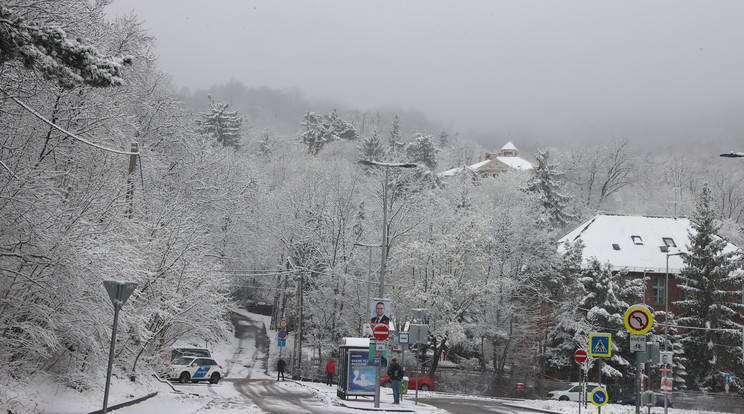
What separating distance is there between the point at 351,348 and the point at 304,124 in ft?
360

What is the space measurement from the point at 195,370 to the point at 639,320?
29465 millimetres

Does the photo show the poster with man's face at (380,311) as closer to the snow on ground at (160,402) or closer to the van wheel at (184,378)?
the snow on ground at (160,402)

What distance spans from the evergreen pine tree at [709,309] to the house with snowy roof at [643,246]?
2854 millimetres

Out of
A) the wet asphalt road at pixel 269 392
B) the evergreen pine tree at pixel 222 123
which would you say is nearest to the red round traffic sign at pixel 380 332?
the wet asphalt road at pixel 269 392

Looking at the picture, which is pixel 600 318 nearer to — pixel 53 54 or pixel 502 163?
pixel 53 54

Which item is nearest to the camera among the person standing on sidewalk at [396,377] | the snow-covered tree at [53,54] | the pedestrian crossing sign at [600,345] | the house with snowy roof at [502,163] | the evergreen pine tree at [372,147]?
the snow-covered tree at [53,54]

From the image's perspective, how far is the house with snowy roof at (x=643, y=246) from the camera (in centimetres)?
5831

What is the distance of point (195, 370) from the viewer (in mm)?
39000

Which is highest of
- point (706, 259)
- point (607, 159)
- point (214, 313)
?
point (607, 159)

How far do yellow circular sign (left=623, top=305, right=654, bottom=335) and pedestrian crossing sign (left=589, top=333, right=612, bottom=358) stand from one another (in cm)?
705

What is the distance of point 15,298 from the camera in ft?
51.2

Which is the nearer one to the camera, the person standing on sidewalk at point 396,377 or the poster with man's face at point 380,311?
the poster with man's face at point 380,311

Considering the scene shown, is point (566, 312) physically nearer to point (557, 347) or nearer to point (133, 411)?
point (557, 347)

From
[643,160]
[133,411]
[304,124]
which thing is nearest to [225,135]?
[304,124]
